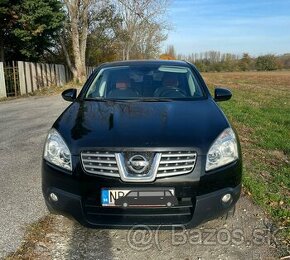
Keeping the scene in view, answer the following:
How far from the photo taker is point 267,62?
88.9 metres

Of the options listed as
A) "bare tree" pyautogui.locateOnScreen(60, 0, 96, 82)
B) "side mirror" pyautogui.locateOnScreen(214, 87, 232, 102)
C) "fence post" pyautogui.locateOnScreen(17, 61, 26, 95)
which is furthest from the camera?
"bare tree" pyautogui.locateOnScreen(60, 0, 96, 82)

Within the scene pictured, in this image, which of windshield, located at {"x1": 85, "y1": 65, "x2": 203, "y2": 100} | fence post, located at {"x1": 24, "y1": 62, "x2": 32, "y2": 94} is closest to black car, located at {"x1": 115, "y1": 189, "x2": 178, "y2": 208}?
windshield, located at {"x1": 85, "y1": 65, "x2": 203, "y2": 100}

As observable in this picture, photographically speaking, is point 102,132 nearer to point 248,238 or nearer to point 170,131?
point 170,131

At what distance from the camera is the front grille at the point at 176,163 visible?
10.1 ft

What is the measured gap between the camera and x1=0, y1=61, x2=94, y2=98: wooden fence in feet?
59.5

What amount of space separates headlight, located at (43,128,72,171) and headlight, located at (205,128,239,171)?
117cm

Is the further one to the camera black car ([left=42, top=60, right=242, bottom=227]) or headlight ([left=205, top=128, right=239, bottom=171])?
headlight ([left=205, top=128, right=239, bottom=171])

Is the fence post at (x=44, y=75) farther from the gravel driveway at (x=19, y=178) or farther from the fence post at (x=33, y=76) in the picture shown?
the gravel driveway at (x=19, y=178)

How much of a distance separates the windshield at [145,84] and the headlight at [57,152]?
1.27 meters

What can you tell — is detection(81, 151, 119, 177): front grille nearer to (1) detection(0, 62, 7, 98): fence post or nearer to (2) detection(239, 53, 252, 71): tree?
(1) detection(0, 62, 7, 98): fence post

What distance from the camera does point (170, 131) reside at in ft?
11.0

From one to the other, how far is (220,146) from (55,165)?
142 centimetres

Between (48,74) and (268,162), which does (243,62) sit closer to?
(48,74)

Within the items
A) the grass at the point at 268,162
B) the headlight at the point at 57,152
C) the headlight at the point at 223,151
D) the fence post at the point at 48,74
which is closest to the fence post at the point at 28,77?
the fence post at the point at 48,74
